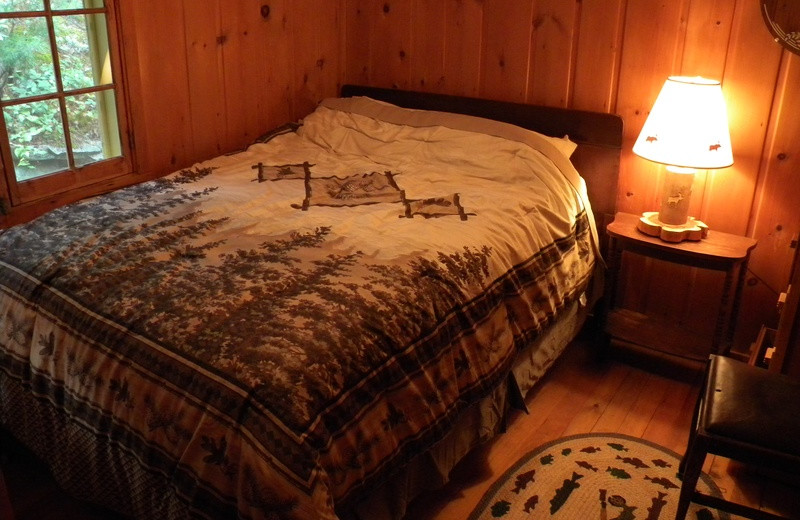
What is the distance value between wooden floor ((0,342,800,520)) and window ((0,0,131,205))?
948 mm

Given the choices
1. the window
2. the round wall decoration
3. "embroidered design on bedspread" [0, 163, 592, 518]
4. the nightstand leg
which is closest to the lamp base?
the nightstand leg

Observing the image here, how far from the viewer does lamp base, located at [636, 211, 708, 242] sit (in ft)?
8.22

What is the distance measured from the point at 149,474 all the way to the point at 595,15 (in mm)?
2319

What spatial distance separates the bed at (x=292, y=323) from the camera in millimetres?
1453

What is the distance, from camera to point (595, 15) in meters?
2.79

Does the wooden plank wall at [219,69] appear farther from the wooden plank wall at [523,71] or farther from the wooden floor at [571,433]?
the wooden floor at [571,433]

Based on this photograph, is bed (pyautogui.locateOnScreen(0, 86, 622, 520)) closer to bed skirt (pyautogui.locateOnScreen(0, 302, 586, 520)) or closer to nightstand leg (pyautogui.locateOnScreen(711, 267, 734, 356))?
bed skirt (pyautogui.locateOnScreen(0, 302, 586, 520))

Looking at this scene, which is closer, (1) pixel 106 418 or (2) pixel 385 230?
(1) pixel 106 418

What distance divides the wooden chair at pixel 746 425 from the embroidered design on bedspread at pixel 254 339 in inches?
22.7

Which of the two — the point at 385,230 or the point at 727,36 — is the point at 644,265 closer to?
the point at 727,36

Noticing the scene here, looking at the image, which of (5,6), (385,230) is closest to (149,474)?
(385,230)

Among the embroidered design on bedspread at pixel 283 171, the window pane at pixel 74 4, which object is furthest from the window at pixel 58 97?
the embroidered design on bedspread at pixel 283 171

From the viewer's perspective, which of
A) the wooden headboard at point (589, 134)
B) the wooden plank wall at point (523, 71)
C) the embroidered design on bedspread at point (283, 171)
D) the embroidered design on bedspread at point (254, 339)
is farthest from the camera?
the wooden headboard at point (589, 134)

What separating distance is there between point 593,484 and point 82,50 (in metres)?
2.28
